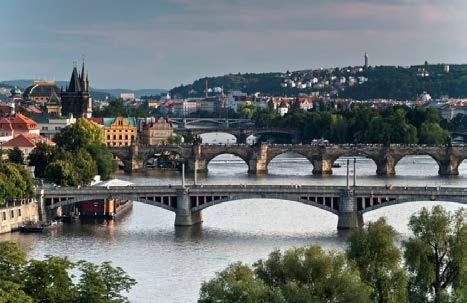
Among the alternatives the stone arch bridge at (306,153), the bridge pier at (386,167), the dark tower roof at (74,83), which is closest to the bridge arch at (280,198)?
the bridge pier at (386,167)

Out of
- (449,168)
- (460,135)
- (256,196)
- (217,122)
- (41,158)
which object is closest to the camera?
(256,196)

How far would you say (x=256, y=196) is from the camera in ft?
171

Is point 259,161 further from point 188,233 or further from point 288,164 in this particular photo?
point 188,233

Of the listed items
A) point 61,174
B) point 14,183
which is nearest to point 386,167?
point 61,174

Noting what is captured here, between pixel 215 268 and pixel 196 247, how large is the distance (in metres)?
4.84

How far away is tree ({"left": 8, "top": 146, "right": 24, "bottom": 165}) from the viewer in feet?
222

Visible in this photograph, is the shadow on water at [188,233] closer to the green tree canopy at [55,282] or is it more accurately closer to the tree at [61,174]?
the tree at [61,174]

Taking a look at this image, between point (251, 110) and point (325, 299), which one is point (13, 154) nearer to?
point (325, 299)

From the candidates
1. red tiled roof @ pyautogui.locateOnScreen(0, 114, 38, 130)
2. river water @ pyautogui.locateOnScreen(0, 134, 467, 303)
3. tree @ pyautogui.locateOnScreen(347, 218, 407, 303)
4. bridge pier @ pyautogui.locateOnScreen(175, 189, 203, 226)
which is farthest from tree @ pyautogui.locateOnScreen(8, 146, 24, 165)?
tree @ pyautogui.locateOnScreen(347, 218, 407, 303)

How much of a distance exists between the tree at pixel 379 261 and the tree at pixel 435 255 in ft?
2.20

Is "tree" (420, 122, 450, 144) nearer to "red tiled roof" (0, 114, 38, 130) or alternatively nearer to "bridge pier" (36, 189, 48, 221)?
"red tiled roof" (0, 114, 38, 130)

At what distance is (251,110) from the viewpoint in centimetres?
16988

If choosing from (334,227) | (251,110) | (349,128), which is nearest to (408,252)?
(334,227)

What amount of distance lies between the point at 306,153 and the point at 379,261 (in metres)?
55.0
